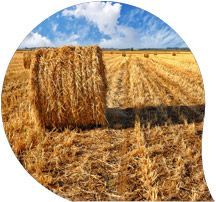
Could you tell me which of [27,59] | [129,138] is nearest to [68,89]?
[27,59]

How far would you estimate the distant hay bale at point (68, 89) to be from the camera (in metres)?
5.30

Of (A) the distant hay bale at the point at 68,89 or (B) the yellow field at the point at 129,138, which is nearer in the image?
(B) the yellow field at the point at 129,138

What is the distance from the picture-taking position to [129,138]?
5352mm

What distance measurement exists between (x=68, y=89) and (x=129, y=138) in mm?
483

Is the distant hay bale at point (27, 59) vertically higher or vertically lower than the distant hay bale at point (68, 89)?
higher

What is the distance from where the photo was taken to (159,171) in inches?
204

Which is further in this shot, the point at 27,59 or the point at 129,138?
the point at 129,138

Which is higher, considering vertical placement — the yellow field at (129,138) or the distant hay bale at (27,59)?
the distant hay bale at (27,59)

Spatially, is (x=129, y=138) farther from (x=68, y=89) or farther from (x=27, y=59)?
(x=27, y=59)

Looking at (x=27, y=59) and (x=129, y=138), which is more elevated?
(x=27, y=59)

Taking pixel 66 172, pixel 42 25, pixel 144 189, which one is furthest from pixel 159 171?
pixel 42 25

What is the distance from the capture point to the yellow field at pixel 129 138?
5117 mm

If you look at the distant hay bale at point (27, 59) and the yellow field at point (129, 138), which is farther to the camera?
the distant hay bale at point (27, 59)

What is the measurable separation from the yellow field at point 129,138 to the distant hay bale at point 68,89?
0.05 meters
